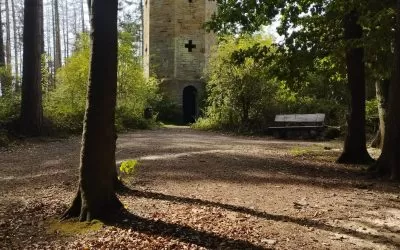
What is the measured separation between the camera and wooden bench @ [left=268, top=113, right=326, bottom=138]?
59.0ft

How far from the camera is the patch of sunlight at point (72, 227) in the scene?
16.6 ft

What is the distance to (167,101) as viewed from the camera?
2944 centimetres

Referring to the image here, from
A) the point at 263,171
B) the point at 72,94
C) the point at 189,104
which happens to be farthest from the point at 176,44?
the point at 263,171

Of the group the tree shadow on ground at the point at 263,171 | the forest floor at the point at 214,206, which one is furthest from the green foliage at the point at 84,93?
the tree shadow on ground at the point at 263,171

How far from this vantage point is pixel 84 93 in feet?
65.5

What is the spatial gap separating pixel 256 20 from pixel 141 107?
1325 centimetres

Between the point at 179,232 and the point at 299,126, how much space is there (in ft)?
46.0

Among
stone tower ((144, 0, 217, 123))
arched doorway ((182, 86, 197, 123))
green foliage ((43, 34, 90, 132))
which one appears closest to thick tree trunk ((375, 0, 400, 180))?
green foliage ((43, 34, 90, 132))

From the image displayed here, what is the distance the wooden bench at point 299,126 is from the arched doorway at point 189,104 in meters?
12.6

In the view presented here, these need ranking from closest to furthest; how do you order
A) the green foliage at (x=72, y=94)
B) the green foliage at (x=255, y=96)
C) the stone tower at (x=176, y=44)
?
the green foliage at (x=72, y=94)
the green foliage at (x=255, y=96)
the stone tower at (x=176, y=44)

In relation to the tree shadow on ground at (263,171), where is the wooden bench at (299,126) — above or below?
above

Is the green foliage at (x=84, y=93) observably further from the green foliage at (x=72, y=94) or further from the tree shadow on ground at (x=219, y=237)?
the tree shadow on ground at (x=219, y=237)

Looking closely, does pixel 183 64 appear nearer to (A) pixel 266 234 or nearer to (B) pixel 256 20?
(B) pixel 256 20

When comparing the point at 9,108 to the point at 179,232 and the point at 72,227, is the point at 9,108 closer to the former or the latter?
the point at 72,227
